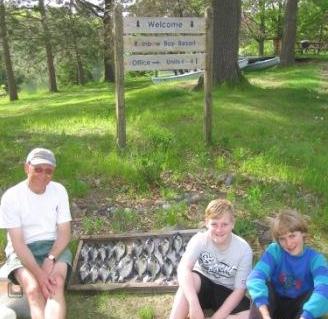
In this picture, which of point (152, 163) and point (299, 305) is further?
point (152, 163)

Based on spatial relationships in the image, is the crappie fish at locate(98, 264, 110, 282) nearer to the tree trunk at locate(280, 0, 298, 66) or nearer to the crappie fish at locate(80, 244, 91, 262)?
the crappie fish at locate(80, 244, 91, 262)

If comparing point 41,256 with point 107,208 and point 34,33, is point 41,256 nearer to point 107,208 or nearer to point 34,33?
point 107,208

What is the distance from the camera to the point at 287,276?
365 cm

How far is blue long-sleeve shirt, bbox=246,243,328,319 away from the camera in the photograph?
11.5 feet

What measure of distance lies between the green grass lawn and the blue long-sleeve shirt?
4.68 feet

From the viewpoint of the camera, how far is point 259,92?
1201 centimetres

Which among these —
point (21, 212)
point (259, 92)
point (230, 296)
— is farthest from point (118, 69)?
point (259, 92)

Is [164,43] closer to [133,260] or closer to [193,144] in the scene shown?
[193,144]

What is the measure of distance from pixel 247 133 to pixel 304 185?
2.36 m

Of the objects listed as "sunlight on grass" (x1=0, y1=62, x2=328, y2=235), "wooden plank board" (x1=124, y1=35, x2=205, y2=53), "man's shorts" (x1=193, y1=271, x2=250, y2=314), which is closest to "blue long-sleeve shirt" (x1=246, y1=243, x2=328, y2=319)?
"man's shorts" (x1=193, y1=271, x2=250, y2=314)

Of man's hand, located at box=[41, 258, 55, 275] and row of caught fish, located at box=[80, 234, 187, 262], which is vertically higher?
man's hand, located at box=[41, 258, 55, 275]

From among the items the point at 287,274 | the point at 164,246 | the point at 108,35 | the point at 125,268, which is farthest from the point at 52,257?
the point at 108,35

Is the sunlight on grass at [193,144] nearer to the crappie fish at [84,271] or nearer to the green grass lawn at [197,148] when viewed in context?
the green grass lawn at [197,148]

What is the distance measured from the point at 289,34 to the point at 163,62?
51.1ft
